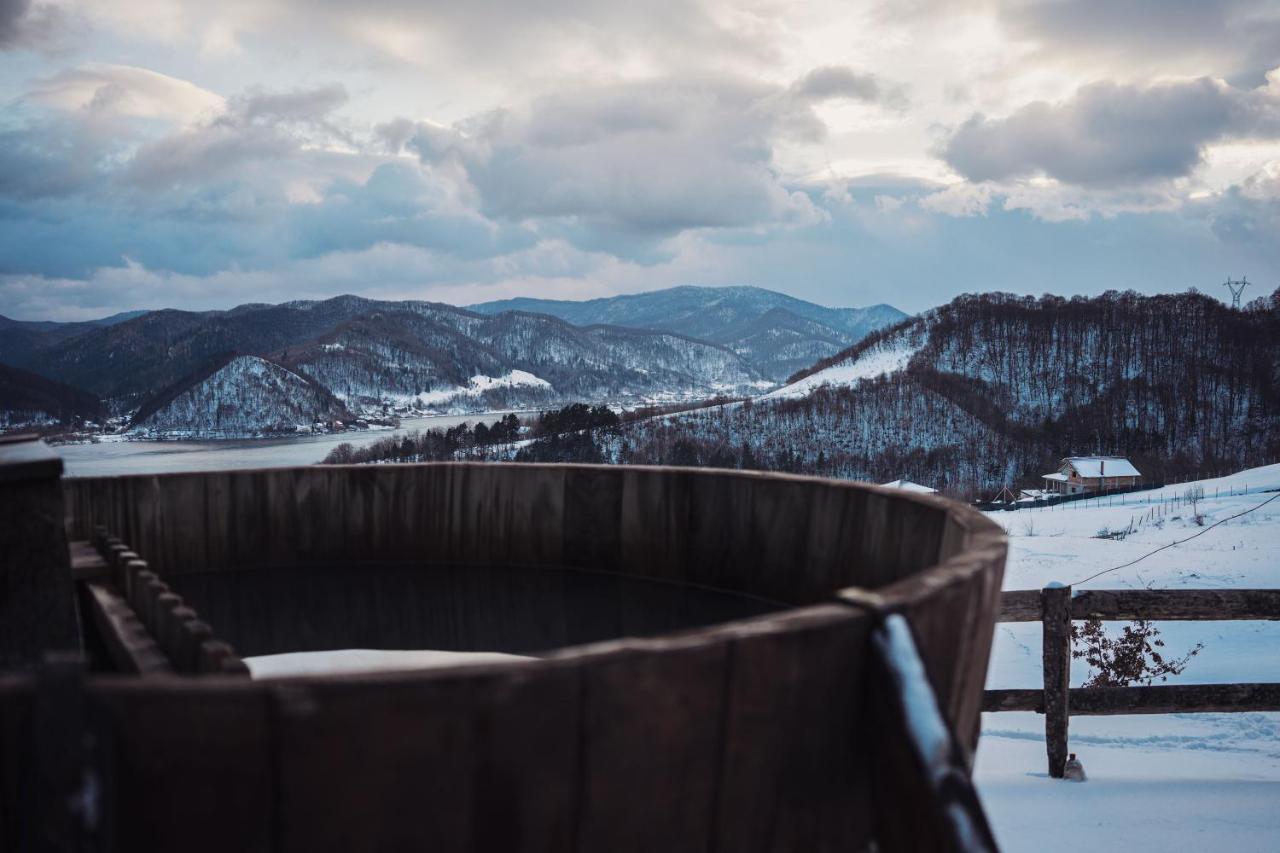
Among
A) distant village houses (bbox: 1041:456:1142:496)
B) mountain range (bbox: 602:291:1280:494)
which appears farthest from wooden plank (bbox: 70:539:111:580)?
mountain range (bbox: 602:291:1280:494)

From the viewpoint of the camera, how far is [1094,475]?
64.5 m

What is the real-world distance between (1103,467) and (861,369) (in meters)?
47.6

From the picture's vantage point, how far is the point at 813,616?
Answer: 4.14 feet

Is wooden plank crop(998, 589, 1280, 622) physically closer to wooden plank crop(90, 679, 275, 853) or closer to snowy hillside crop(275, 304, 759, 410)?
wooden plank crop(90, 679, 275, 853)

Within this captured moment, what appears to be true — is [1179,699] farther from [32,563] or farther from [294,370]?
[294,370]

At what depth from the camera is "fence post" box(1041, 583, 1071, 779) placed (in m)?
4.60

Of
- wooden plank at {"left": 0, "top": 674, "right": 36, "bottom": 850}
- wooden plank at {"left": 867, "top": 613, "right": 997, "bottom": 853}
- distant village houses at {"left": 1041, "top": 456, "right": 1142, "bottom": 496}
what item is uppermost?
wooden plank at {"left": 0, "top": 674, "right": 36, "bottom": 850}

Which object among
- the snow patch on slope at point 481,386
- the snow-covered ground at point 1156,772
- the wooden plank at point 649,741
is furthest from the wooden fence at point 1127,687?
the snow patch on slope at point 481,386

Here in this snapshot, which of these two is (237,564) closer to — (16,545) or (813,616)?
(16,545)

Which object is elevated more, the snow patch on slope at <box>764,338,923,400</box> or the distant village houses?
the snow patch on slope at <box>764,338,923,400</box>

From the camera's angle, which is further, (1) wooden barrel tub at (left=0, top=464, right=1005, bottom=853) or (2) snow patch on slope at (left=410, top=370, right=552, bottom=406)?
(2) snow patch on slope at (left=410, top=370, right=552, bottom=406)

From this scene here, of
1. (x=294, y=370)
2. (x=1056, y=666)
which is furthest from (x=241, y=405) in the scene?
(x=1056, y=666)

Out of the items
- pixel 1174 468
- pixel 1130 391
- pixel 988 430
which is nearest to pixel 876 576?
pixel 1174 468

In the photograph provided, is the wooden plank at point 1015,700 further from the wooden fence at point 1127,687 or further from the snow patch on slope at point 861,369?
the snow patch on slope at point 861,369
